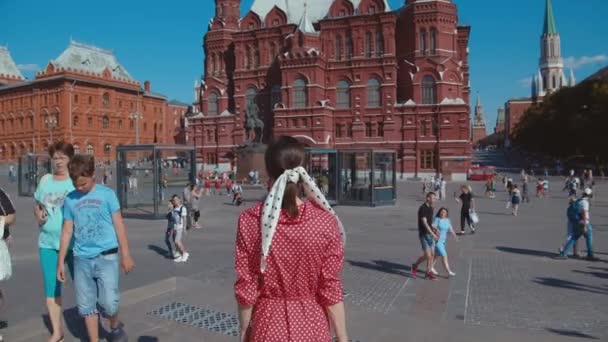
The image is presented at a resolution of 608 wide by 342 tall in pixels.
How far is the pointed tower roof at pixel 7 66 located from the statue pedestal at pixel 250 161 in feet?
207

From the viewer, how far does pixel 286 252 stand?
2.58 meters

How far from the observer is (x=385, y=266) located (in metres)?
10.0

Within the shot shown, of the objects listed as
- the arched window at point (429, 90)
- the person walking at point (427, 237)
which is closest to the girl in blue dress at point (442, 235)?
the person walking at point (427, 237)

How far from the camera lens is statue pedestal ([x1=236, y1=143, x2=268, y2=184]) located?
39.4m

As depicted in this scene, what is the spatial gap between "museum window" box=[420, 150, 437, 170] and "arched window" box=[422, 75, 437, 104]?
5.22 metres

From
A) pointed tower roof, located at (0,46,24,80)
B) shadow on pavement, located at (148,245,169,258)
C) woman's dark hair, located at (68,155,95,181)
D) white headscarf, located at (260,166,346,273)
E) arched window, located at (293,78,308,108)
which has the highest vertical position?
pointed tower roof, located at (0,46,24,80)

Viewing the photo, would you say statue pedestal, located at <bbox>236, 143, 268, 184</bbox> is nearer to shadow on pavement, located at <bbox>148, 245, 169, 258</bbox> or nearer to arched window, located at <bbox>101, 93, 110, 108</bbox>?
shadow on pavement, located at <bbox>148, 245, 169, 258</bbox>

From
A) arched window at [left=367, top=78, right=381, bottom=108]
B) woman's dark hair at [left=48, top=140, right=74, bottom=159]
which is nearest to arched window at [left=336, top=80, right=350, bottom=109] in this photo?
arched window at [left=367, top=78, right=381, bottom=108]

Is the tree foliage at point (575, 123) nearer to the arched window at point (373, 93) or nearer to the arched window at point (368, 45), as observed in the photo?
the arched window at point (373, 93)

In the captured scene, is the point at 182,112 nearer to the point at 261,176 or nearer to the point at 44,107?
the point at 44,107

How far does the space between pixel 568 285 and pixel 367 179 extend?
16169 millimetres

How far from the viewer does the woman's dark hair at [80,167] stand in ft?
14.4

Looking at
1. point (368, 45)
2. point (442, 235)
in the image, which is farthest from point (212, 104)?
point (442, 235)

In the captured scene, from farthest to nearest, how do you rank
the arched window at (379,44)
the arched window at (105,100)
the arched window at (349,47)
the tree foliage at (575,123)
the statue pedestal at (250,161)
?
the arched window at (105,100) → the arched window at (349,47) → the tree foliage at (575,123) → the arched window at (379,44) → the statue pedestal at (250,161)
